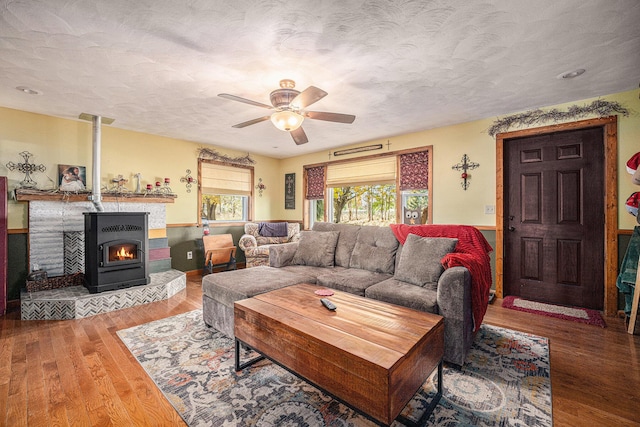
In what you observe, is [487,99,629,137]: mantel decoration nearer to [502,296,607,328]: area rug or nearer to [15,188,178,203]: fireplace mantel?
[502,296,607,328]: area rug

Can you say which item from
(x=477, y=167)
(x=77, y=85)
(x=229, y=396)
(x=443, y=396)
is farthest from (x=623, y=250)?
(x=77, y=85)

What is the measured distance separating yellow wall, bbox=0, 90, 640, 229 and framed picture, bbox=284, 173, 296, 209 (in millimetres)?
2107

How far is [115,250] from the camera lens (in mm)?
3652

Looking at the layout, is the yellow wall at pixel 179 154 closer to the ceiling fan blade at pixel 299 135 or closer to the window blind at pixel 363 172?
the window blind at pixel 363 172

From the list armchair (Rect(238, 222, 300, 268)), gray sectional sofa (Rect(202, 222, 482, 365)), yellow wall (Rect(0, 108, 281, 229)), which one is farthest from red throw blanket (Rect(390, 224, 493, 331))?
yellow wall (Rect(0, 108, 281, 229))

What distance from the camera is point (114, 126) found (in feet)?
13.7

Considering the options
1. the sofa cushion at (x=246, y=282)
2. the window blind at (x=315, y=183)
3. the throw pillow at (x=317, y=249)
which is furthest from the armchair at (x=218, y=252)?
the sofa cushion at (x=246, y=282)

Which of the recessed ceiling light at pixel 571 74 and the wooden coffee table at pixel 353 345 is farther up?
the recessed ceiling light at pixel 571 74

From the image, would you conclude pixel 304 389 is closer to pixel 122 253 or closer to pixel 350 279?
pixel 350 279

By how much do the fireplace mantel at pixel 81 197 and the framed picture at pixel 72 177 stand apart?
14 centimetres

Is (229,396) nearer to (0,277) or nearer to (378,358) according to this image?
(378,358)

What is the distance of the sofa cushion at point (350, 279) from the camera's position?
8.74ft

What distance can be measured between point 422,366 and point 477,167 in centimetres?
333

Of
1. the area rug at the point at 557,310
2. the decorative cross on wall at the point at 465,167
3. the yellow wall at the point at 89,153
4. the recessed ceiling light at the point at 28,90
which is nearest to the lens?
the recessed ceiling light at the point at 28,90
